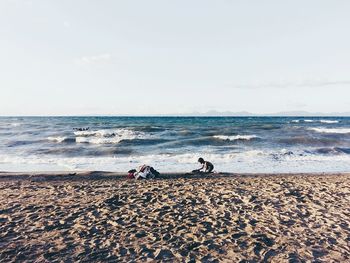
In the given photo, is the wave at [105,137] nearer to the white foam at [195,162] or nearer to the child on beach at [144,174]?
the white foam at [195,162]

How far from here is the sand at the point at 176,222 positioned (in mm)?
6852

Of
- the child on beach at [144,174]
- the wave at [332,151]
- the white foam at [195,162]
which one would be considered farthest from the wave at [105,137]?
the child on beach at [144,174]

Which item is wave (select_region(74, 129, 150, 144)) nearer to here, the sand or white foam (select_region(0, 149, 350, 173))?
white foam (select_region(0, 149, 350, 173))

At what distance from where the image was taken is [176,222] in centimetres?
862

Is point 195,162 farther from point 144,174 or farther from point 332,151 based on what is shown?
point 332,151

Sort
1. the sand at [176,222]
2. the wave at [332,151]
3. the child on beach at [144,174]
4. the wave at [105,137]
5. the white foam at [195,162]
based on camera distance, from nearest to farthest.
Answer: the sand at [176,222], the child on beach at [144,174], the white foam at [195,162], the wave at [332,151], the wave at [105,137]

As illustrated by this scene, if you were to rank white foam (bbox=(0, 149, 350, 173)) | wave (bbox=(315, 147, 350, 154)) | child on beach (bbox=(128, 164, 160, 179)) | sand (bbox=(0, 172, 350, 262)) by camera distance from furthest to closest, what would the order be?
wave (bbox=(315, 147, 350, 154)) < white foam (bbox=(0, 149, 350, 173)) < child on beach (bbox=(128, 164, 160, 179)) < sand (bbox=(0, 172, 350, 262))

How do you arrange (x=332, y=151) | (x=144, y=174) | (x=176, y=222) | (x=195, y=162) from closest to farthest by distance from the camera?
(x=176, y=222) < (x=144, y=174) < (x=195, y=162) < (x=332, y=151)

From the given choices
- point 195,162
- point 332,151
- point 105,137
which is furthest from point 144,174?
point 105,137

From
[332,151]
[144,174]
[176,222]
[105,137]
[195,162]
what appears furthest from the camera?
[105,137]

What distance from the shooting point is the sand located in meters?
6.85

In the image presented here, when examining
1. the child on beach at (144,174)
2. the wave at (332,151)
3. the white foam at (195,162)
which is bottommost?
the white foam at (195,162)

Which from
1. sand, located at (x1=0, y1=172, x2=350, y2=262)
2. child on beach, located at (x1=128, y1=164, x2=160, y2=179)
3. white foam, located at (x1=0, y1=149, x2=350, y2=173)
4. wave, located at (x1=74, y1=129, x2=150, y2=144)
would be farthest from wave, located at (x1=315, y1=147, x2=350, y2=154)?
wave, located at (x1=74, y1=129, x2=150, y2=144)

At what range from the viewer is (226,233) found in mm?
7855
